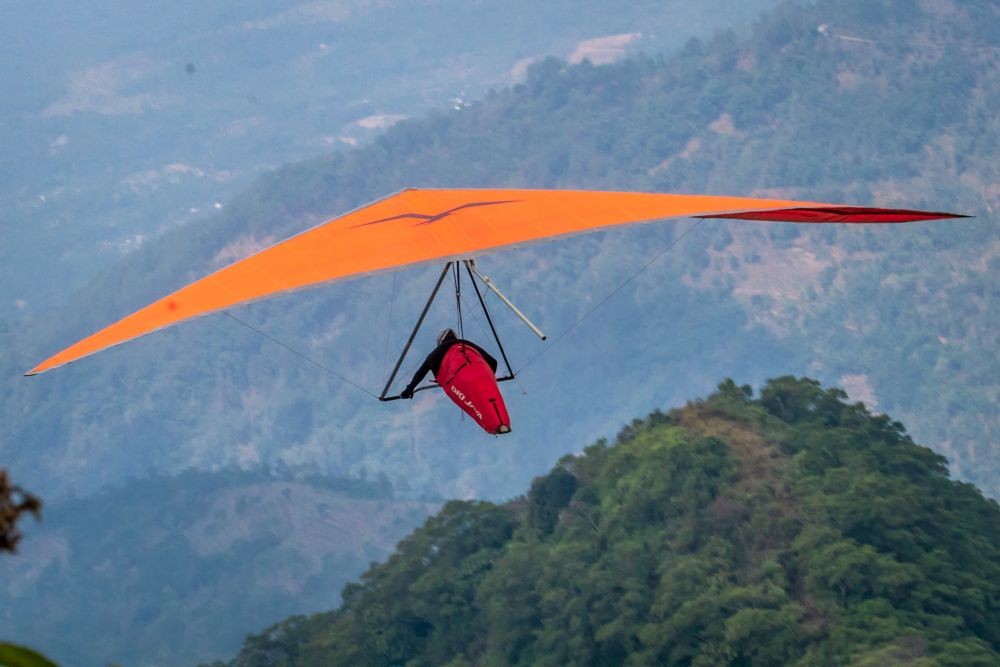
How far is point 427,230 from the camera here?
751 inches

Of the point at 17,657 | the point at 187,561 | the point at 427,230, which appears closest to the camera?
the point at 17,657

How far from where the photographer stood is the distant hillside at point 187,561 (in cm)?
11656

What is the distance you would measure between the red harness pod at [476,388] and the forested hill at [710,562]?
3226 cm

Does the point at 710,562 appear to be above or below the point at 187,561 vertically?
above

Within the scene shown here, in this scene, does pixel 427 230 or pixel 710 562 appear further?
pixel 710 562

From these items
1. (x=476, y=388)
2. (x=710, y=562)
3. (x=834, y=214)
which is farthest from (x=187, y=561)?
(x=476, y=388)

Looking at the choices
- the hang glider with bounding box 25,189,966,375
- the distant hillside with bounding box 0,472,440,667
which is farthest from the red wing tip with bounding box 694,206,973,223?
the distant hillside with bounding box 0,472,440,667

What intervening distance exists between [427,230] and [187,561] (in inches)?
4611

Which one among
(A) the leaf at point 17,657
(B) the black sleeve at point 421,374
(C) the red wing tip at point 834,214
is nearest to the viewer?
(A) the leaf at point 17,657

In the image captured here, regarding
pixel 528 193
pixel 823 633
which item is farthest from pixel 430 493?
pixel 528 193

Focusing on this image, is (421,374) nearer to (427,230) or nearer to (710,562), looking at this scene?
(427,230)

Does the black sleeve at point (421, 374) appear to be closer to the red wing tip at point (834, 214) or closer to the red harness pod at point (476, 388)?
the red harness pod at point (476, 388)

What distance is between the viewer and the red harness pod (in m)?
18.5

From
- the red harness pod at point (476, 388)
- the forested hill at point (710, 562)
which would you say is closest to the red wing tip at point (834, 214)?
the red harness pod at point (476, 388)
